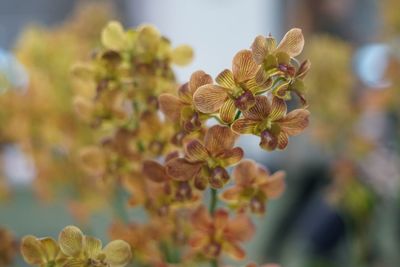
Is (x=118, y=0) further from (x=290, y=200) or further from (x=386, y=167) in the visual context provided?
(x=386, y=167)

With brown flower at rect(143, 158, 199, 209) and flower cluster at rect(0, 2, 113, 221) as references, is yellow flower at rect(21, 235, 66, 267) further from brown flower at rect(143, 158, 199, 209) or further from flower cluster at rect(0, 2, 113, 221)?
flower cluster at rect(0, 2, 113, 221)

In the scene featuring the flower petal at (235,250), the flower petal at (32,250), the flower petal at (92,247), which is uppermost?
the flower petal at (235,250)

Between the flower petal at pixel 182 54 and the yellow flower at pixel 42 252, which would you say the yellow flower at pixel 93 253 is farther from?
the flower petal at pixel 182 54

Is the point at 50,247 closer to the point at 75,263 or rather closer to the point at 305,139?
the point at 75,263

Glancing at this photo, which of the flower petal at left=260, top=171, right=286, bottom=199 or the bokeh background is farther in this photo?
the bokeh background

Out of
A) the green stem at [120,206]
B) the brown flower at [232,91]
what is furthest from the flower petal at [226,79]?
the green stem at [120,206]

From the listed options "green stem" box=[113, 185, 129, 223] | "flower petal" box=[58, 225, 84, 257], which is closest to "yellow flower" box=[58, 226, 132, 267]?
"flower petal" box=[58, 225, 84, 257]
